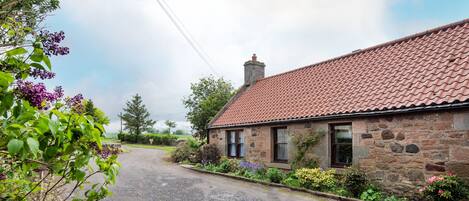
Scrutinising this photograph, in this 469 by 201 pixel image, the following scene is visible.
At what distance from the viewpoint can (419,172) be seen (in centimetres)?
987

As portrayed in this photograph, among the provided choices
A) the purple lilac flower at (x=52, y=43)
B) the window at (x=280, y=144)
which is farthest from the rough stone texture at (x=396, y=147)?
the purple lilac flower at (x=52, y=43)

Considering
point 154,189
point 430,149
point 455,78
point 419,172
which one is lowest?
point 154,189

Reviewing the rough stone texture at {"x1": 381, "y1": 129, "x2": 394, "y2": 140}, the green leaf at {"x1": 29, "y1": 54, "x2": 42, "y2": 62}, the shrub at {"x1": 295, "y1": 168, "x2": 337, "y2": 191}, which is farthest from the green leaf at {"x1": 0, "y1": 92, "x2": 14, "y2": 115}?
the shrub at {"x1": 295, "y1": 168, "x2": 337, "y2": 191}

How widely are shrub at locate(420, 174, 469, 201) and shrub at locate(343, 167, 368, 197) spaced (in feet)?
6.68

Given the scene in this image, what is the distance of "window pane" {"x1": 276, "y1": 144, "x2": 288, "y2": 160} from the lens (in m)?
15.7

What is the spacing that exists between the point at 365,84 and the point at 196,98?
92.8 ft

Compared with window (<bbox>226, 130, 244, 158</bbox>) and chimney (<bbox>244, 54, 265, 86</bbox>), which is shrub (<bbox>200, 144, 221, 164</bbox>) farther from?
chimney (<bbox>244, 54, 265, 86</bbox>)

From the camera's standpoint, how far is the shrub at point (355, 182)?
10.7 meters

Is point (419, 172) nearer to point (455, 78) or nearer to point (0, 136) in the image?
point (455, 78)

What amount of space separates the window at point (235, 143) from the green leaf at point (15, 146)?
17.6 metres

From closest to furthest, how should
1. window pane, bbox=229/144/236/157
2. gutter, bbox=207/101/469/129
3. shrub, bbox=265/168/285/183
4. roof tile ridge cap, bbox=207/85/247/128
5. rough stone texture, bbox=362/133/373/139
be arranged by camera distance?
1. gutter, bbox=207/101/469/129
2. rough stone texture, bbox=362/133/373/139
3. shrub, bbox=265/168/285/183
4. window pane, bbox=229/144/236/157
5. roof tile ridge cap, bbox=207/85/247/128

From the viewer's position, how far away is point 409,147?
33.6 ft

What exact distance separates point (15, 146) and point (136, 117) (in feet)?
217

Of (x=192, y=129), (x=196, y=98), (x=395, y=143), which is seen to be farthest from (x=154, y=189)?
(x=196, y=98)
